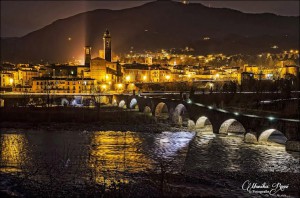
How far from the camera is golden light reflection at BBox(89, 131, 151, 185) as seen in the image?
29.5m

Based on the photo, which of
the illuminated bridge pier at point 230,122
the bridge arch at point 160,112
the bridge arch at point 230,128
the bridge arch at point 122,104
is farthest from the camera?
the bridge arch at point 122,104

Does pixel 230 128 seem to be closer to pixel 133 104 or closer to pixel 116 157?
pixel 116 157

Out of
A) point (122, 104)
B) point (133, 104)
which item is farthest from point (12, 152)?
point (122, 104)

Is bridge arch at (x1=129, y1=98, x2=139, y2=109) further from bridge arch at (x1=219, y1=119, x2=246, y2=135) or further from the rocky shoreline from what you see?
bridge arch at (x1=219, y1=119, x2=246, y2=135)

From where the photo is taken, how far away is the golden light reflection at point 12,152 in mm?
32562

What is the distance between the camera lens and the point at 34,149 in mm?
39906

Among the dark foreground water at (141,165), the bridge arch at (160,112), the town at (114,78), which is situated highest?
the town at (114,78)

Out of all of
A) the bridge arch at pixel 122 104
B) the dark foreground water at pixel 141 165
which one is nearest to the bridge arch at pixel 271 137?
the dark foreground water at pixel 141 165

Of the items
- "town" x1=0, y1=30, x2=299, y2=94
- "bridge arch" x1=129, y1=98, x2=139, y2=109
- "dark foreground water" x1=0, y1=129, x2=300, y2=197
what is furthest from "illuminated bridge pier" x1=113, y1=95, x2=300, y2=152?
"town" x1=0, y1=30, x2=299, y2=94

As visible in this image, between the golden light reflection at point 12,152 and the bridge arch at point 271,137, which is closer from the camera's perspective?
the golden light reflection at point 12,152

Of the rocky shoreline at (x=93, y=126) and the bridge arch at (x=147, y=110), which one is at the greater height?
the bridge arch at (x=147, y=110)

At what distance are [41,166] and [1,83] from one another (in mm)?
90227

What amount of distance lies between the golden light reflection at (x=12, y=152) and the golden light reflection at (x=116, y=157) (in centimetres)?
559

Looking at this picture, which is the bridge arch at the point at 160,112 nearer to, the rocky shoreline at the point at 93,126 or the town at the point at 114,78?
the rocky shoreline at the point at 93,126
